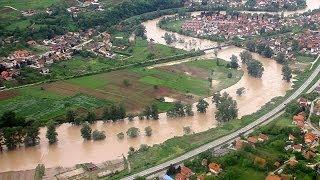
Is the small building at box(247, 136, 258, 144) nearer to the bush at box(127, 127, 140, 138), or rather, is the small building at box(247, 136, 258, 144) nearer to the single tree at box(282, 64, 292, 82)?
the bush at box(127, 127, 140, 138)

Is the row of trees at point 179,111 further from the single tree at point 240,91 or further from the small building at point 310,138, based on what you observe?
the small building at point 310,138

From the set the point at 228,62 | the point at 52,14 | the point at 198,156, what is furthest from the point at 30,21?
the point at 198,156

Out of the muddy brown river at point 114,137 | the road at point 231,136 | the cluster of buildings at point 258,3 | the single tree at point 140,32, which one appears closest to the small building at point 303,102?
A: the road at point 231,136

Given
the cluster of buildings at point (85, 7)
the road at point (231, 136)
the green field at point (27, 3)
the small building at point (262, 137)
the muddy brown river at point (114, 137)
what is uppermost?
the green field at point (27, 3)

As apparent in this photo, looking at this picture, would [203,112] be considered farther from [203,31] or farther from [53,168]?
[203,31]

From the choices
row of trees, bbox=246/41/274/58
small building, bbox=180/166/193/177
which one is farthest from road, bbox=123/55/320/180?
row of trees, bbox=246/41/274/58
